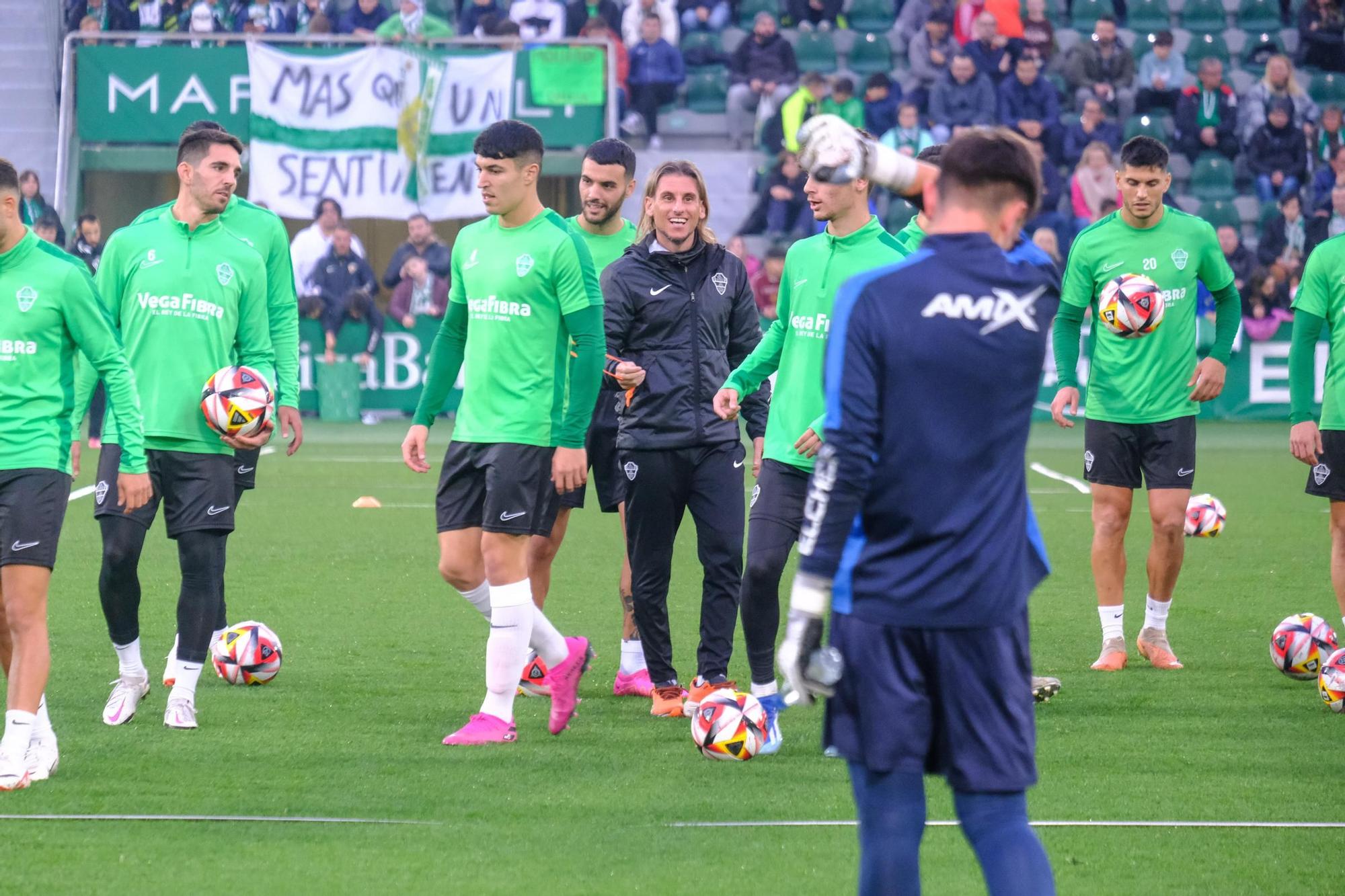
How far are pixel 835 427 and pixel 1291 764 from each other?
136 inches

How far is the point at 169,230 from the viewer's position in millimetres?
6824

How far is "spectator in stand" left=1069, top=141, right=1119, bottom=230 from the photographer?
74.3 feet

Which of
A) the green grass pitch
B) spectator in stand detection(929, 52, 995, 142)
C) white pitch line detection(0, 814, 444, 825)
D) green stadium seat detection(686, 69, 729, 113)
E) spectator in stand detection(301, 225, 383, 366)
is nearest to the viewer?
the green grass pitch

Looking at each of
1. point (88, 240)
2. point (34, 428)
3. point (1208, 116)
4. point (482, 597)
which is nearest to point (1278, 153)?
point (1208, 116)

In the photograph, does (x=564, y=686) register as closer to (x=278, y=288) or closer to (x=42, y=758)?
(x=42, y=758)

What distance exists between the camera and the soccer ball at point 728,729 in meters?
6.08

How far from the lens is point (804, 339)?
6426mm

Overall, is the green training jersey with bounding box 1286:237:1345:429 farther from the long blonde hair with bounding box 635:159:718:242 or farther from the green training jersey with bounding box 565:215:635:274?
the green training jersey with bounding box 565:215:635:274

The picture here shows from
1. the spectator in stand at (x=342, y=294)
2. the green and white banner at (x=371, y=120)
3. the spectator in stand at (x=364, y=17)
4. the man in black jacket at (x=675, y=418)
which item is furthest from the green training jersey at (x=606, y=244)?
the spectator in stand at (x=364, y=17)

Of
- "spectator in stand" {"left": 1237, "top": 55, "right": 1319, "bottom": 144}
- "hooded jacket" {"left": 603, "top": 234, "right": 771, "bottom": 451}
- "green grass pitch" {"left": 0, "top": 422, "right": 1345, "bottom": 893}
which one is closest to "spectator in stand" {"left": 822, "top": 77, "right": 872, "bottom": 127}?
"spectator in stand" {"left": 1237, "top": 55, "right": 1319, "bottom": 144}

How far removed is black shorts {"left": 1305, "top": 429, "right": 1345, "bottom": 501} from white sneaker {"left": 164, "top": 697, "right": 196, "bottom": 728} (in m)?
4.96

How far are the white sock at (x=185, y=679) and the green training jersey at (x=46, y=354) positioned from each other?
124 centimetres

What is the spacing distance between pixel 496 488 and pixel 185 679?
5.00 ft

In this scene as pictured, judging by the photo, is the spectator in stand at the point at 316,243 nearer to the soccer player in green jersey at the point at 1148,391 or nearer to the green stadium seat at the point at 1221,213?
the green stadium seat at the point at 1221,213
